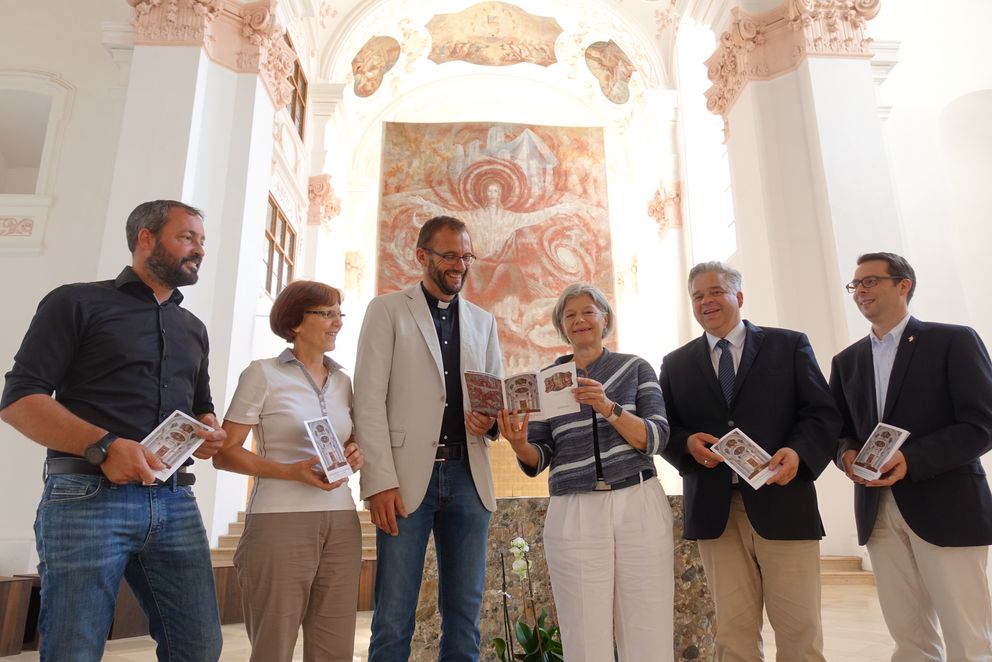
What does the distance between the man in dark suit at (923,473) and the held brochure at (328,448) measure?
217 centimetres

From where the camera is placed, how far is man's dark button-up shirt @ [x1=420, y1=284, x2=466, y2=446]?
2775mm

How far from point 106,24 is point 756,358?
9.25 metres

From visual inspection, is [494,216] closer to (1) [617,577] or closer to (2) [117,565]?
(1) [617,577]

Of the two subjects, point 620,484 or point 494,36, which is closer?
point 620,484

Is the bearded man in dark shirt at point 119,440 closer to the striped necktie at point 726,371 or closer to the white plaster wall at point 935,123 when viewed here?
the striped necktie at point 726,371

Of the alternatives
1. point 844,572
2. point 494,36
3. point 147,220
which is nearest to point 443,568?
point 147,220

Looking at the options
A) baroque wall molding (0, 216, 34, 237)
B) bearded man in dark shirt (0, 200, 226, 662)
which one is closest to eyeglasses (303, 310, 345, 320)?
bearded man in dark shirt (0, 200, 226, 662)

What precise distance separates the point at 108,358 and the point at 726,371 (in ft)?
8.06

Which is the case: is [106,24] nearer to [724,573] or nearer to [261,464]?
[261,464]

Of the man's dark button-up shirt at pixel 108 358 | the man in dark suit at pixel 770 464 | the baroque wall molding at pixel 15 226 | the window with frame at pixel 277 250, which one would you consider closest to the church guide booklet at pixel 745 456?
the man in dark suit at pixel 770 464

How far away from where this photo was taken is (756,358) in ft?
9.88

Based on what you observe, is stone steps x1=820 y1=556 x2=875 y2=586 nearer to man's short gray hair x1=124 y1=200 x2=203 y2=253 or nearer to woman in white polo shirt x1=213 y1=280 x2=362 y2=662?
woman in white polo shirt x1=213 y1=280 x2=362 y2=662

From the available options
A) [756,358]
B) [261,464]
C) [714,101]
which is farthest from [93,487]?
[714,101]

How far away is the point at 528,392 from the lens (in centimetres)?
267
